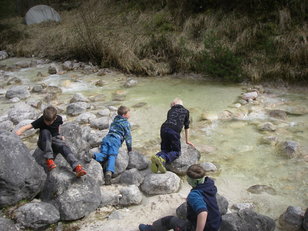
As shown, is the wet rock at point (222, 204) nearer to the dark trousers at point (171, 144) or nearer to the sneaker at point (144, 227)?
the sneaker at point (144, 227)

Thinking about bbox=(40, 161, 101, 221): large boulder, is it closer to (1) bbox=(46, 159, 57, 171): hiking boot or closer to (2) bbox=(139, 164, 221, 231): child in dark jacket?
(1) bbox=(46, 159, 57, 171): hiking boot

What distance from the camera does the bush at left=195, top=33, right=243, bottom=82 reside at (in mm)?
7807

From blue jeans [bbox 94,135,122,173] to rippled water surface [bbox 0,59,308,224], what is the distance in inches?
26.4

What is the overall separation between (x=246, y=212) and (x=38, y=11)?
44.0 ft

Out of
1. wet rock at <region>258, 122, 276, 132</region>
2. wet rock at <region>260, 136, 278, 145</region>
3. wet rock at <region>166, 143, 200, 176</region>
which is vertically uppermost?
wet rock at <region>166, 143, 200, 176</region>

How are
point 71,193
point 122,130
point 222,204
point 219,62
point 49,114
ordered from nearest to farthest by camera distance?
point 222,204 < point 71,193 < point 49,114 < point 122,130 < point 219,62

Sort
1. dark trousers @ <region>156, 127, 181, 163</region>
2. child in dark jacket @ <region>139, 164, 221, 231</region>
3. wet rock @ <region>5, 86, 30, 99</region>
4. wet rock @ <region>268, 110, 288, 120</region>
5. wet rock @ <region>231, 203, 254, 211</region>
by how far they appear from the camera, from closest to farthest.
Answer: child in dark jacket @ <region>139, 164, 221, 231</region> → wet rock @ <region>231, 203, 254, 211</region> → dark trousers @ <region>156, 127, 181, 163</region> → wet rock @ <region>268, 110, 288, 120</region> → wet rock @ <region>5, 86, 30, 99</region>

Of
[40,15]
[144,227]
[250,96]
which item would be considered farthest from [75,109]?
[40,15]

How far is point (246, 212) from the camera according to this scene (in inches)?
131

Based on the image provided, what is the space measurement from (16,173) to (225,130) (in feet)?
10.5

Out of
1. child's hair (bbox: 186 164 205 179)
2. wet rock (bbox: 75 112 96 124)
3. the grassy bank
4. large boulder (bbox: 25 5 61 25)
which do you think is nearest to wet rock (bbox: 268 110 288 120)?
the grassy bank

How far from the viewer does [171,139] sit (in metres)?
4.59

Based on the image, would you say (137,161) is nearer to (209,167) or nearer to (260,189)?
(209,167)

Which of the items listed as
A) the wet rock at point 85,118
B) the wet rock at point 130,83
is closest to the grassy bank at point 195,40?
the wet rock at point 130,83
